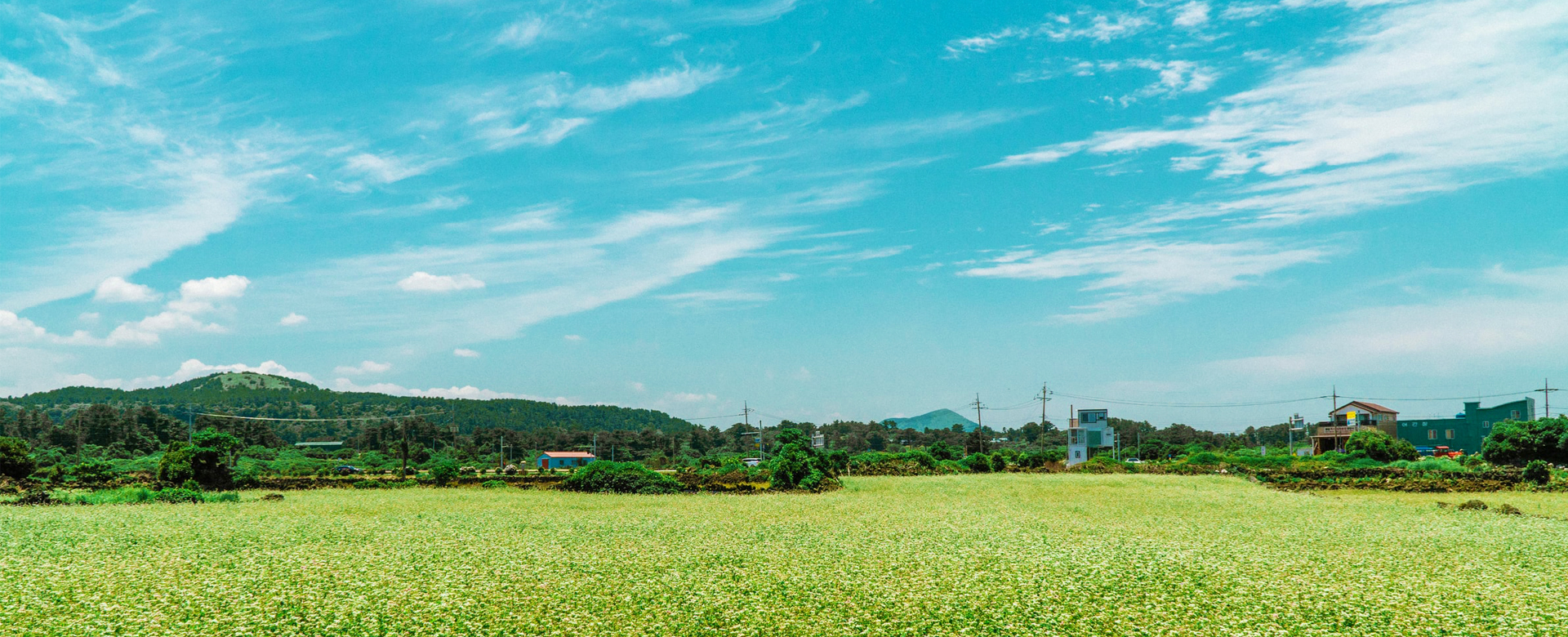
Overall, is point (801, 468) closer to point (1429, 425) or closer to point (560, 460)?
point (560, 460)

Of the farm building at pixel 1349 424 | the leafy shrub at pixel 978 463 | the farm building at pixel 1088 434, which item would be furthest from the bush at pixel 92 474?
the farm building at pixel 1349 424

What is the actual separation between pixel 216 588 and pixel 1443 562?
25.1m

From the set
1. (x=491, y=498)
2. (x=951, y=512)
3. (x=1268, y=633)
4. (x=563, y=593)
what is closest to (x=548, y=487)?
(x=491, y=498)

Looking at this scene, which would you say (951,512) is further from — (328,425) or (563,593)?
(328,425)

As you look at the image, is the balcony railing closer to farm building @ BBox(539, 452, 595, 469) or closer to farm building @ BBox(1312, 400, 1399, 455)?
farm building @ BBox(1312, 400, 1399, 455)

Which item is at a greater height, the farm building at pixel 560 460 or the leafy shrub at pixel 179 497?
the leafy shrub at pixel 179 497

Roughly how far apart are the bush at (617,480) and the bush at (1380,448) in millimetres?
56240

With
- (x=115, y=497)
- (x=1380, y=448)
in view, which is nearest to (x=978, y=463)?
(x=1380, y=448)

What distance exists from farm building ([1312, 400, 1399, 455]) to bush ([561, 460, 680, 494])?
72.9 metres

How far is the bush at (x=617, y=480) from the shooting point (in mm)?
42312

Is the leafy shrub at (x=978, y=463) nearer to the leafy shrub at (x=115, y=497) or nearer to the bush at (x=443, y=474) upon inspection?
the bush at (x=443, y=474)

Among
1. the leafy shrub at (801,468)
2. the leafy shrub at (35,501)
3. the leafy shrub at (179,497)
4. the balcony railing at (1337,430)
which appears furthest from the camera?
the balcony railing at (1337,430)

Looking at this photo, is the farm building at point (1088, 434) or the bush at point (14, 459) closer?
the bush at point (14, 459)

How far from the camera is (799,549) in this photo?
20.8 meters
